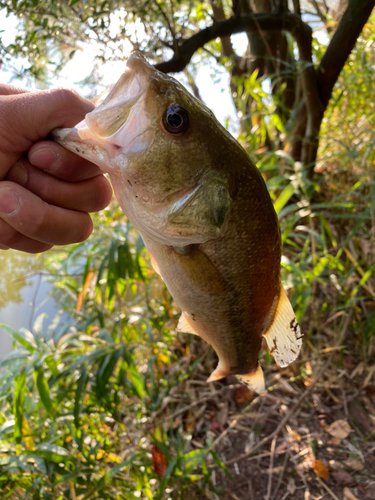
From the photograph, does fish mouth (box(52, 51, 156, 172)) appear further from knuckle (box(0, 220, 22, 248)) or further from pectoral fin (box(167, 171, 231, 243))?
knuckle (box(0, 220, 22, 248))

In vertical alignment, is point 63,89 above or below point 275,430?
above

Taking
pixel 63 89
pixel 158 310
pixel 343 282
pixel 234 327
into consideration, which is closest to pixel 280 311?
pixel 234 327

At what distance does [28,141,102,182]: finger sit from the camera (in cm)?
92

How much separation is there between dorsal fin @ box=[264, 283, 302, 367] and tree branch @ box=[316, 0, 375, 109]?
1.92 metres

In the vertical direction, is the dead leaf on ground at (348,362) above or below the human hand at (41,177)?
below

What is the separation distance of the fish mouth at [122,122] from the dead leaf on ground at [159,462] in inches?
67.3

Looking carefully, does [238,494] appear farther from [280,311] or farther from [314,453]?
[280,311]

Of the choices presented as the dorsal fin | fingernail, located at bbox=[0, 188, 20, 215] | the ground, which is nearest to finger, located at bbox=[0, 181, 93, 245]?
fingernail, located at bbox=[0, 188, 20, 215]

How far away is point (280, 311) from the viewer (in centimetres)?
107

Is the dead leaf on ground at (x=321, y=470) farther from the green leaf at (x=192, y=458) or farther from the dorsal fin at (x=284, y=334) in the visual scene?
the dorsal fin at (x=284, y=334)

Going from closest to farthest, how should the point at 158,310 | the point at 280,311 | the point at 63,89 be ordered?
the point at 63,89, the point at 280,311, the point at 158,310

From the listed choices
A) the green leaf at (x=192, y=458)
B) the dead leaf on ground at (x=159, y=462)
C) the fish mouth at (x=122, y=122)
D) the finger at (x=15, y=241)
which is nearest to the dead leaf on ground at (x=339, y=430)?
the green leaf at (x=192, y=458)

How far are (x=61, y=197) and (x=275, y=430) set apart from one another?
1929 millimetres

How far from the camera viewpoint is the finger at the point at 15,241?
3.26ft
